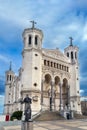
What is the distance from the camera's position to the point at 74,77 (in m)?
45.9

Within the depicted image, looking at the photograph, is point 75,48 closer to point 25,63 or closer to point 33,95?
point 25,63

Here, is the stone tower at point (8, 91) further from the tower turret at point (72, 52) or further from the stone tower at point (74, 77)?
the tower turret at point (72, 52)

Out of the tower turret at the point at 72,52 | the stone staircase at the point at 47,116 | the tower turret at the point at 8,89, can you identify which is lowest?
the stone staircase at the point at 47,116

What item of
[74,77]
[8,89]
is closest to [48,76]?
[74,77]

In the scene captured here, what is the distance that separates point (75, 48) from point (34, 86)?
1921 centimetres

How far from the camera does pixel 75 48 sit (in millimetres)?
48469

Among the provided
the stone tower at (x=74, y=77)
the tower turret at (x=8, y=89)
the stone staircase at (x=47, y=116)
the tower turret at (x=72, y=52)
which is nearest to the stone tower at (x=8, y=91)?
the tower turret at (x=8, y=89)

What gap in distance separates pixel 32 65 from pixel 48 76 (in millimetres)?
6546

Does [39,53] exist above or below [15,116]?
above

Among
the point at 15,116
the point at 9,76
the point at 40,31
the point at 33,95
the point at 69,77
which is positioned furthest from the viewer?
the point at 9,76

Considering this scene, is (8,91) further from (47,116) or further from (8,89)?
(47,116)

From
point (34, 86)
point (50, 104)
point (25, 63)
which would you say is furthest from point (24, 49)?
point (50, 104)

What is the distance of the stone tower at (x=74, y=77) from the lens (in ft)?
142

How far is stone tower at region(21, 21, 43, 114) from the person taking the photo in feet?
118
